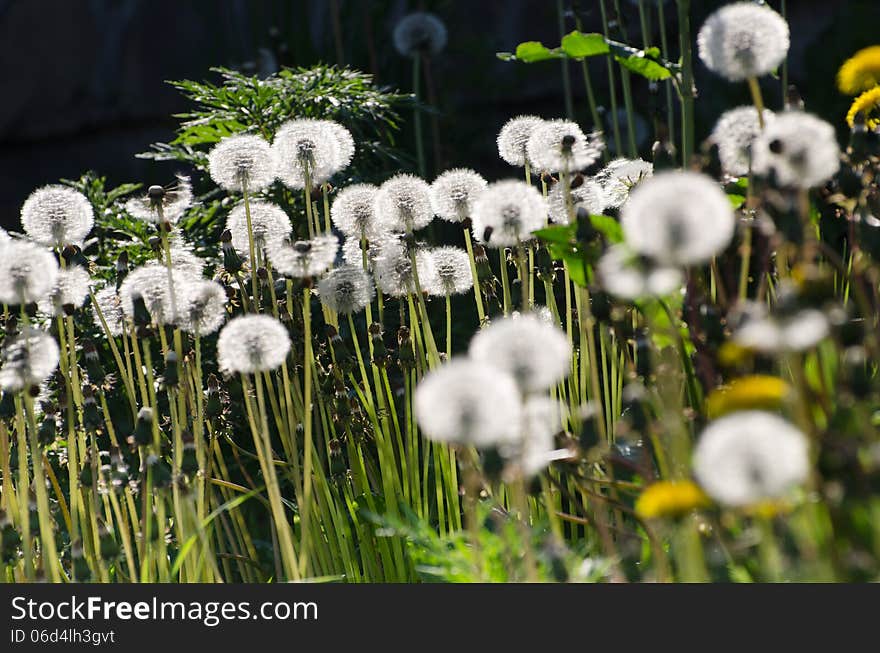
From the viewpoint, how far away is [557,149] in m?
1.95

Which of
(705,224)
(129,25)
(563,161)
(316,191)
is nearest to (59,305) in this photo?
(316,191)

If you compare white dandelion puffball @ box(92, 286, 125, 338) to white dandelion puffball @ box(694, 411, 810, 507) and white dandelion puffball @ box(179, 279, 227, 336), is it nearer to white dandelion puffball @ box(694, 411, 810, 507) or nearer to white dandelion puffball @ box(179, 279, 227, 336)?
white dandelion puffball @ box(179, 279, 227, 336)

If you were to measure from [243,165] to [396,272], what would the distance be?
355 millimetres

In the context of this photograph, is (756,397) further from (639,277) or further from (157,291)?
(157,291)

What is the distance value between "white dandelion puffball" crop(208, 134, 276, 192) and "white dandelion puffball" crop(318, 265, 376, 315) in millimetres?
227

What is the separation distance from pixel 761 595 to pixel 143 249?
1.98m

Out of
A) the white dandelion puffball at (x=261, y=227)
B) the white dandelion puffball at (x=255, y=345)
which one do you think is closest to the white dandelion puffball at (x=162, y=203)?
the white dandelion puffball at (x=261, y=227)

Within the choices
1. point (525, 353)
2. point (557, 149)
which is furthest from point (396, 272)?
point (525, 353)

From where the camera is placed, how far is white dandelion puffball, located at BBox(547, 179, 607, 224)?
2018 millimetres

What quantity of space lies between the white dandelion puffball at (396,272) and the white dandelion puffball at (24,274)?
67 cm

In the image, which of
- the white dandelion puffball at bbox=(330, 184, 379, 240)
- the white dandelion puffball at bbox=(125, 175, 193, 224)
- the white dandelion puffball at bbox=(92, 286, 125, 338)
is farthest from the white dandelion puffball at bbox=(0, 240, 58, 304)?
the white dandelion puffball at bbox=(330, 184, 379, 240)

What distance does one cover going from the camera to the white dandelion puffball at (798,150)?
1.19m

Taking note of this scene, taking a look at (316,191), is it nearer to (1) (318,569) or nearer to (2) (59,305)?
(2) (59,305)

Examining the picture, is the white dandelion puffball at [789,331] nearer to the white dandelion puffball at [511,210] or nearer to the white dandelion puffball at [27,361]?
the white dandelion puffball at [511,210]
